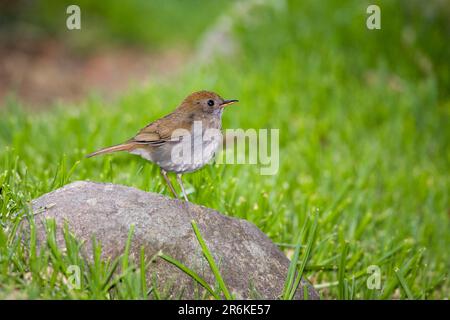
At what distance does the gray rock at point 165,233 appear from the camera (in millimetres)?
3103

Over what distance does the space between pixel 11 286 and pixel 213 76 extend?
5.24 metres

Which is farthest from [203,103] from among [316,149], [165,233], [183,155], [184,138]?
[316,149]

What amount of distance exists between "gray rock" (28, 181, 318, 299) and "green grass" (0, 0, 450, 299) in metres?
0.15

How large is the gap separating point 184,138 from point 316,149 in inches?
121

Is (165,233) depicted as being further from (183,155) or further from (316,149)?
(316,149)

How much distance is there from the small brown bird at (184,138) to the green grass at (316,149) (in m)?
0.46

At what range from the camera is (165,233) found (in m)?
3.19

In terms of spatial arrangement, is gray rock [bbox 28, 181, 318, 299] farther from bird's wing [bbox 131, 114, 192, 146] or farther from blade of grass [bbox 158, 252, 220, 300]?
bird's wing [bbox 131, 114, 192, 146]

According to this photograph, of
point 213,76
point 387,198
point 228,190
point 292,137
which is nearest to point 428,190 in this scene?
point 387,198

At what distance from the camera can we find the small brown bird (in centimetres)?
352

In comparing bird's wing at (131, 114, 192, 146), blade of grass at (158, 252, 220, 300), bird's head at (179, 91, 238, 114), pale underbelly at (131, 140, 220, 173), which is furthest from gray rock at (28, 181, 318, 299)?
bird's head at (179, 91, 238, 114)

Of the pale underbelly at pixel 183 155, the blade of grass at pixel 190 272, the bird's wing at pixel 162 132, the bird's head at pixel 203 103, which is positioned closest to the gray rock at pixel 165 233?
the blade of grass at pixel 190 272

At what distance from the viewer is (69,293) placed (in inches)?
114

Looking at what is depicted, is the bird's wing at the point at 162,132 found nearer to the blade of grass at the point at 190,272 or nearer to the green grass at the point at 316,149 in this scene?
the green grass at the point at 316,149
